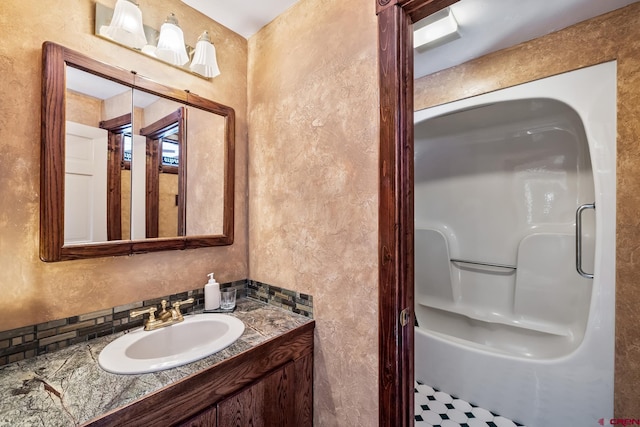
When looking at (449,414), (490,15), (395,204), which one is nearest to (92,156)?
(395,204)

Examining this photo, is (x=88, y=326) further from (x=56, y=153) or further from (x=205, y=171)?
(x=205, y=171)

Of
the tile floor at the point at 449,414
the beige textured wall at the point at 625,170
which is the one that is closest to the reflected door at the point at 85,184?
the tile floor at the point at 449,414

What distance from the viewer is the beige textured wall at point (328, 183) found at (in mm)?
1037

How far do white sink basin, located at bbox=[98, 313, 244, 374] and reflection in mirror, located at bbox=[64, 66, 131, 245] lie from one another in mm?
414

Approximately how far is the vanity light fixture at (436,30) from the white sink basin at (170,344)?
1807mm

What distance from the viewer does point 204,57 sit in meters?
1.28

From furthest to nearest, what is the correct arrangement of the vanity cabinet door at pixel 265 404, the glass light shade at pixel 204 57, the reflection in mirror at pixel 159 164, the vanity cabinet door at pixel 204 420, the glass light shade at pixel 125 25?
the glass light shade at pixel 204 57, the reflection in mirror at pixel 159 164, the glass light shade at pixel 125 25, the vanity cabinet door at pixel 265 404, the vanity cabinet door at pixel 204 420

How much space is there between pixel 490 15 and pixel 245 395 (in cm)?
209

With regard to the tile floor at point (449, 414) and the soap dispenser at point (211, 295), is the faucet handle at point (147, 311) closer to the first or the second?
the soap dispenser at point (211, 295)

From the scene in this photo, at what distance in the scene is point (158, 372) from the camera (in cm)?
78

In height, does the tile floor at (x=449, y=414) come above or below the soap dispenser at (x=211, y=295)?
below

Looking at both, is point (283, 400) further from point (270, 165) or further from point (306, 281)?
point (270, 165)

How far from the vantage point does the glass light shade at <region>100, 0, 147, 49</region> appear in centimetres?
104

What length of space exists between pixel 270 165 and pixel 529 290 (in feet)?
6.94
